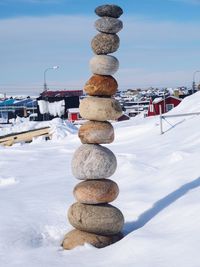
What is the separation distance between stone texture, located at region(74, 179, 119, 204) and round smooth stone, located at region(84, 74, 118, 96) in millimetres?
1338

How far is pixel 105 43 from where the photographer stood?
6.83 m

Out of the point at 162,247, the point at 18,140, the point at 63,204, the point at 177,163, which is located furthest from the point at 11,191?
the point at 18,140

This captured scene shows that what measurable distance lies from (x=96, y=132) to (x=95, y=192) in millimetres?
887

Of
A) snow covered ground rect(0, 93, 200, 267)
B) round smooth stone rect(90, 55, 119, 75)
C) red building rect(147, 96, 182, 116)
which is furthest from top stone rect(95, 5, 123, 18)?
red building rect(147, 96, 182, 116)

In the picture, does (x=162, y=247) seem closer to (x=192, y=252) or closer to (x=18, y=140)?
(x=192, y=252)

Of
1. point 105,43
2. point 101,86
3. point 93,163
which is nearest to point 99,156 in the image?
point 93,163

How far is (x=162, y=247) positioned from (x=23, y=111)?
62.6m

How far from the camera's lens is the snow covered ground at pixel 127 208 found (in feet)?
18.4

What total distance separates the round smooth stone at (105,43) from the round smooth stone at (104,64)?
106mm

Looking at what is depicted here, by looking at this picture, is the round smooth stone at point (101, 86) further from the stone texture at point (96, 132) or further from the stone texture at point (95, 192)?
the stone texture at point (95, 192)

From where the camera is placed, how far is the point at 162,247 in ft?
18.0

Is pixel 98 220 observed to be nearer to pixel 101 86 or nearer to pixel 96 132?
pixel 96 132

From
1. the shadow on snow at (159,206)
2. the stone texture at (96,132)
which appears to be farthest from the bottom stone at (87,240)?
the stone texture at (96,132)

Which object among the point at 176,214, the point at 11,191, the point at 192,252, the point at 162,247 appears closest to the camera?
the point at 192,252
